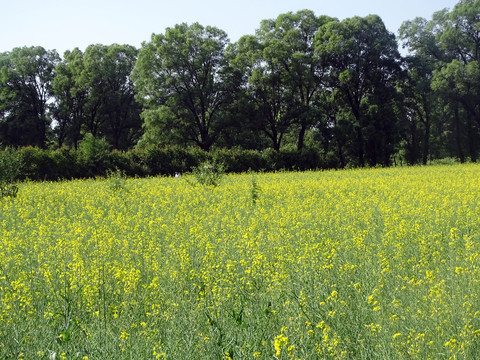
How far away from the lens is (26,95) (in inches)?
1945

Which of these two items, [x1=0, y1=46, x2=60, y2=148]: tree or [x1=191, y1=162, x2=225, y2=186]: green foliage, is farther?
[x1=0, y1=46, x2=60, y2=148]: tree

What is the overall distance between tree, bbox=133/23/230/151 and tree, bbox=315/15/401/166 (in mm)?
10141

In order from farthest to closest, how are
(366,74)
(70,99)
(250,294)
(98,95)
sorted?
(70,99)
(98,95)
(366,74)
(250,294)

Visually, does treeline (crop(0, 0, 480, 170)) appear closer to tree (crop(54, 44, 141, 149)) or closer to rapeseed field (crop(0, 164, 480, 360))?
tree (crop(54, 44, 141, 149))

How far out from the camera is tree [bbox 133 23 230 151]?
1586 inches

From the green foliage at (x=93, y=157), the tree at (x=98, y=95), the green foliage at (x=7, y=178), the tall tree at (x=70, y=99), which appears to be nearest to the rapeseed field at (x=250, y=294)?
the green foliage at (x=7, y=178)

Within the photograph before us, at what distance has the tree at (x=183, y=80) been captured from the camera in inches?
1586

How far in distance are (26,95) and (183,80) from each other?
2083cm

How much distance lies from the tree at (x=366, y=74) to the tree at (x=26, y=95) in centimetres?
3131

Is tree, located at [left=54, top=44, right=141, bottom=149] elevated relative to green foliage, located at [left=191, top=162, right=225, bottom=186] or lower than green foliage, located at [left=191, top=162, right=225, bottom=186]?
elevated

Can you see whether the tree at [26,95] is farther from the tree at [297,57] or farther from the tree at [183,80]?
the tree at [297,57]

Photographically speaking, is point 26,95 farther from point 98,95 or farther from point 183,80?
point 183,80

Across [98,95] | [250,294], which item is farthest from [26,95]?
[250,294]

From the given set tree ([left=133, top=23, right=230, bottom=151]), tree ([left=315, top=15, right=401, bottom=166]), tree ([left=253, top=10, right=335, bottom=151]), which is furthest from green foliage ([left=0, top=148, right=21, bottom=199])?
tree ([left=315, top=15, right=401, bottom=166])
